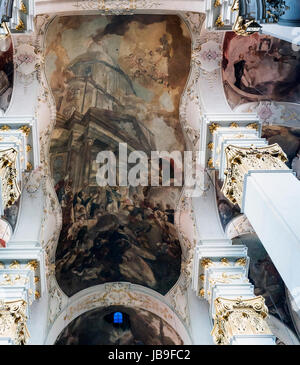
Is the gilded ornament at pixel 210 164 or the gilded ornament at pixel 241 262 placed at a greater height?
the gilded ornament at pixel 210 164

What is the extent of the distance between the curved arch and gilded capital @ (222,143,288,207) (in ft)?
17.4

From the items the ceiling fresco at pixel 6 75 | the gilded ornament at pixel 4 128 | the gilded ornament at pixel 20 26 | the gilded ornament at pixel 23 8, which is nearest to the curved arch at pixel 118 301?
the gilded ornament at pixel 4 128

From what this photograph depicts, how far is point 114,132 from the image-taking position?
1204 centimetres

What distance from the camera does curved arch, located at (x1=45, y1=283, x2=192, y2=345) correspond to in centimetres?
1190

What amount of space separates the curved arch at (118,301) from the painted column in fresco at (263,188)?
4997 millimetres

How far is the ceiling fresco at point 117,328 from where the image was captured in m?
12.4

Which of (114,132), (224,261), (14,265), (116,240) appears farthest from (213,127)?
(116,240)

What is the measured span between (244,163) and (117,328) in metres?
7.74

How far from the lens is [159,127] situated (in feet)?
38.5

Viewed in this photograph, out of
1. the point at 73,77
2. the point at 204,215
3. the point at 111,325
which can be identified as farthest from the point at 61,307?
the point at 73,77

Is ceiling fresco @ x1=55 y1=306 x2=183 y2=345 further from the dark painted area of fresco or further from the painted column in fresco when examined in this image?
the painted column in fresco

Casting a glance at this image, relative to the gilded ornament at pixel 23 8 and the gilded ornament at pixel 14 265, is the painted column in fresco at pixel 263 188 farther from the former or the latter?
the gilded ornament at pixel 14 265

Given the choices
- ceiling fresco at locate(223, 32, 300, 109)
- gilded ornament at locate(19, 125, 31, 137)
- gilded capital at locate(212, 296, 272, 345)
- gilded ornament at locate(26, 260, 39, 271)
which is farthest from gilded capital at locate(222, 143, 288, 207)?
gilded ornament at locate(26, 260, 39, 271)

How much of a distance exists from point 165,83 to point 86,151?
2.81 m
